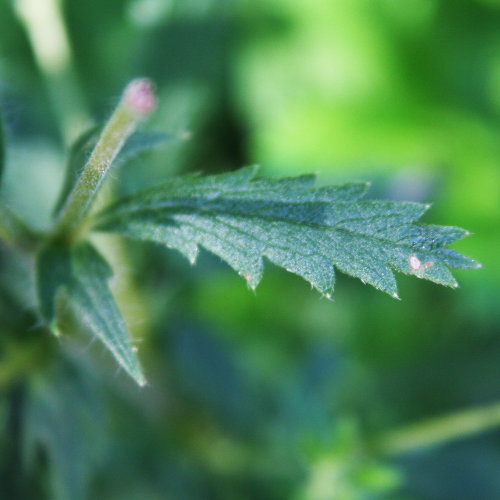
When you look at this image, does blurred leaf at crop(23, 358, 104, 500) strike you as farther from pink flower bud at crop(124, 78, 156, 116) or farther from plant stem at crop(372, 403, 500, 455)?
pink flower bud at crop(124, 78, 156, 116)

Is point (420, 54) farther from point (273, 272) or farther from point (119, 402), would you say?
point (119, 402)

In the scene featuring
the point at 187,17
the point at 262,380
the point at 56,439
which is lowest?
the point at 262,380

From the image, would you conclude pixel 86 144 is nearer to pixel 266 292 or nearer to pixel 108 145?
pixel 108 145

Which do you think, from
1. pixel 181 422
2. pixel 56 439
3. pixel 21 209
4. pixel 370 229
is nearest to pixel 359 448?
pixel 181 422

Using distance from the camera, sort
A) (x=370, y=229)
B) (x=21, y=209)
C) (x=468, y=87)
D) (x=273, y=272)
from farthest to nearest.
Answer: (x=468, y=87) → (x=273, y=272) → (x=21, y=209) → (x=370, y=229)

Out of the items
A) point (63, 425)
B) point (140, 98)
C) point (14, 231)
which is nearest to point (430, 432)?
point (63, 425)

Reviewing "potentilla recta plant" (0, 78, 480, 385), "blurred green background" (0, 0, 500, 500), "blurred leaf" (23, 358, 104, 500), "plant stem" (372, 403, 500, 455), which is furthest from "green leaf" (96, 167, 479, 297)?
"plant stem" (372, 403, 500, 455)
